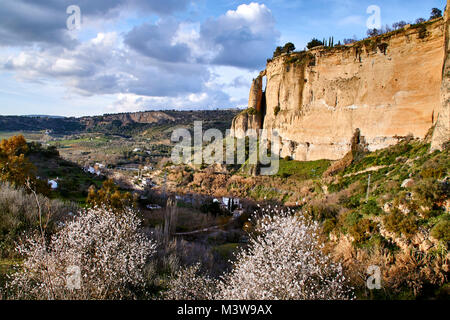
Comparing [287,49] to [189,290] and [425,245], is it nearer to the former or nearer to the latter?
[425,245]

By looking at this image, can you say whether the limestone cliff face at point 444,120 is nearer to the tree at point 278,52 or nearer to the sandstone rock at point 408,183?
the sandstone rock at point 408,183

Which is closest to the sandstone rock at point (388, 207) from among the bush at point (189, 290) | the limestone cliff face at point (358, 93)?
the bush at point (189, 290)

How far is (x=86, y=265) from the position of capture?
7.48m

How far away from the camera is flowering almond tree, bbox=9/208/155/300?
630cm

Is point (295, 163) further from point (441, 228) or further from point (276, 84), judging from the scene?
point (441, 228)

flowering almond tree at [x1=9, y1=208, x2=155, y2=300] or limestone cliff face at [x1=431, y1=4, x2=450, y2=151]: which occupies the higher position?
limestone cliff face at [x1=431, y1=4, x2=450, y2=151]

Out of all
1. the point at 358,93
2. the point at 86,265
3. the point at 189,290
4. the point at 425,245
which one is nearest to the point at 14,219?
the point at 86,265

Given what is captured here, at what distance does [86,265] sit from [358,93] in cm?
3008

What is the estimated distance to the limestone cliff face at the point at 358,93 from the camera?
23734mm

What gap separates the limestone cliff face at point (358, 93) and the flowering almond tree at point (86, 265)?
2492 centimetres

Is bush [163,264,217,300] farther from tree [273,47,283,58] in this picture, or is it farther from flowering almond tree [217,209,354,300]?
tree [273,47,283,58]

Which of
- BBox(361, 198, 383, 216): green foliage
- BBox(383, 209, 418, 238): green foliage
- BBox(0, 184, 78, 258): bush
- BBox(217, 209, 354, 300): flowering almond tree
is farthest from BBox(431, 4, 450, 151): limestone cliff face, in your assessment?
BBox(0, 184, 78, 258): bush

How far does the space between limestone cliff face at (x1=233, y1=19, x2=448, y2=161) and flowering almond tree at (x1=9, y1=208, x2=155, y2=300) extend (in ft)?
81.7

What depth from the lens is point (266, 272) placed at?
621 centimetres
